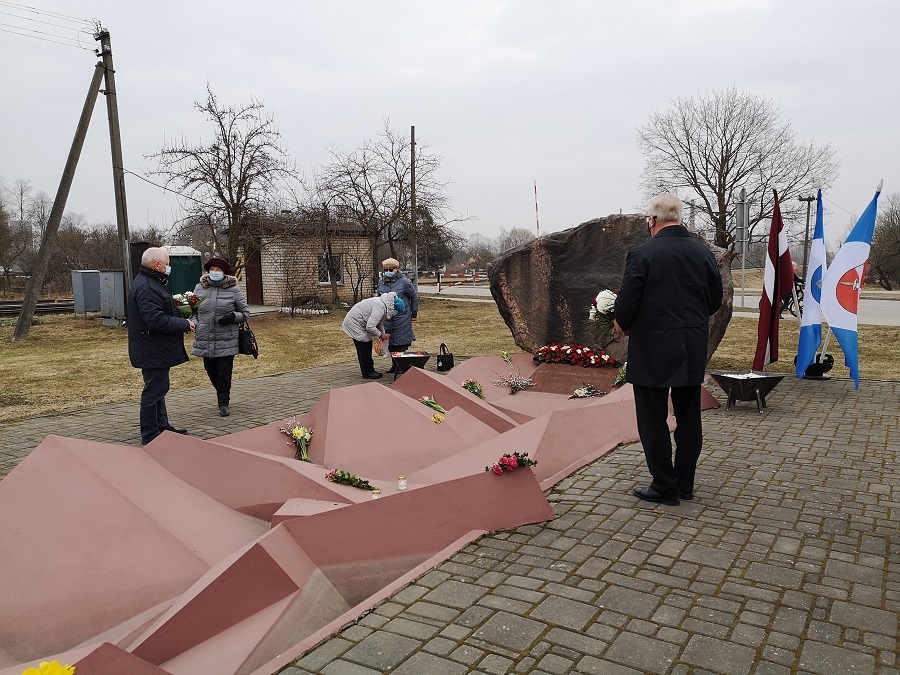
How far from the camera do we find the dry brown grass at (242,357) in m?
10.0

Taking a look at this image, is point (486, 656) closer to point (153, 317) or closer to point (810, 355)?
point (153, 317)

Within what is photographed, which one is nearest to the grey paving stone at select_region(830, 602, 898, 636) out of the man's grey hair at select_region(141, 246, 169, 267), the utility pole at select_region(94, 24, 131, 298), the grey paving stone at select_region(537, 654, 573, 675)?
the grey paving stone at select_region(537, 654, 573, 675)

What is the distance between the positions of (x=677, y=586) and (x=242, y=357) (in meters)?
11.7

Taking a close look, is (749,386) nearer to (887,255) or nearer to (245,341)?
(245,341)

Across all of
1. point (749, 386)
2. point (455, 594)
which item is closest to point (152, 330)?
point (455, 594)

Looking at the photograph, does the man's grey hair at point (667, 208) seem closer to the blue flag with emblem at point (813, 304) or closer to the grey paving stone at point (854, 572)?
the grey paving stone at point (854, 572)

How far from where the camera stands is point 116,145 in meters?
17.3

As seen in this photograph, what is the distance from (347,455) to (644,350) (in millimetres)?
2245

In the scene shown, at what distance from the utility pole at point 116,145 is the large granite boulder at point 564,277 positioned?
11.3 m

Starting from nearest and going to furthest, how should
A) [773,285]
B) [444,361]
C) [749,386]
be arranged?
[749,386] → [773,285] → [444,361]

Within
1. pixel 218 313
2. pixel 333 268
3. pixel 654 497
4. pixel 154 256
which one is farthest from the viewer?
pixel 333 268

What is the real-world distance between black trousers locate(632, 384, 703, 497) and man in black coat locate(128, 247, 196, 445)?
4.10 m

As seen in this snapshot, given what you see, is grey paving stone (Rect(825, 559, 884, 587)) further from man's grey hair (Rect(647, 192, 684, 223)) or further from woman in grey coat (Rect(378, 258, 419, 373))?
woman in grey coat (Rect(378, 258, 419, 373))

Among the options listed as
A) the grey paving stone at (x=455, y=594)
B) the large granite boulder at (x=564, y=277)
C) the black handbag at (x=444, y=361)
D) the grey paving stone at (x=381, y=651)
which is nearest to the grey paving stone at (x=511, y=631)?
the grey paving stone at (x=455, y=594)
